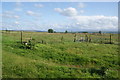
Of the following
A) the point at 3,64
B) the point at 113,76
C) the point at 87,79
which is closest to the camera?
the point at 87,79

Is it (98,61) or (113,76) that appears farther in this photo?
(98,61)

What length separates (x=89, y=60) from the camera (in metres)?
13.1

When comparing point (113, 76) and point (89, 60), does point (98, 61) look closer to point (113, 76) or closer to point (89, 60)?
point (89, 60)

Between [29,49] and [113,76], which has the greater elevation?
[29,49]

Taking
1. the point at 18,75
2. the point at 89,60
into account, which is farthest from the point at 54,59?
the point at 18,75

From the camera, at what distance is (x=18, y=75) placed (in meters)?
8.74

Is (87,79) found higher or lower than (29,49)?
lower

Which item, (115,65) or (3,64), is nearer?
(3,64)

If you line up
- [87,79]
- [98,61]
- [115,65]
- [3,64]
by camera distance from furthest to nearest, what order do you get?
[98,61] → [115,65] → [3,64] → [87,79]

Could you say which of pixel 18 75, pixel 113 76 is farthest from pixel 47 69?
pixel 113 76

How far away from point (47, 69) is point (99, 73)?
3583mm

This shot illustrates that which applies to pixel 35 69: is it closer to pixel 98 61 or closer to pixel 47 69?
pixel 47 69

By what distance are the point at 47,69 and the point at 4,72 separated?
2.85 m

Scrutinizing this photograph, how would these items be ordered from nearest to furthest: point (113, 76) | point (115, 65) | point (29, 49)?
point (113, 76) → point (115, 65) → point (29, 49)
